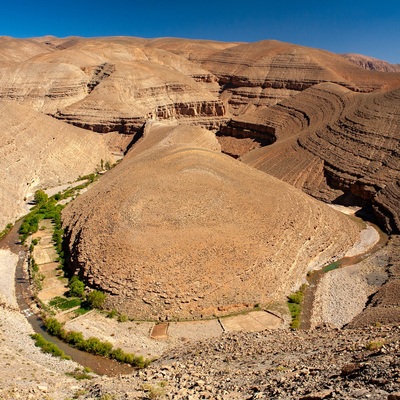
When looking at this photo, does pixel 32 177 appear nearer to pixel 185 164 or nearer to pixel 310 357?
pixel 185 164

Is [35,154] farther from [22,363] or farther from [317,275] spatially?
[22,363]

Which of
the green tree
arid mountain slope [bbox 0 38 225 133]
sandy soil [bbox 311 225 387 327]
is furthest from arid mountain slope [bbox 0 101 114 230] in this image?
sandy soil [bbox 311 225 387 327]

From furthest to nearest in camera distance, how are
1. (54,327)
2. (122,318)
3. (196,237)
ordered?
(196,237), (122,318), (54,327)

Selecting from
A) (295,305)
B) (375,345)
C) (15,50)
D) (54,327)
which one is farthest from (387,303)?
(15,50)

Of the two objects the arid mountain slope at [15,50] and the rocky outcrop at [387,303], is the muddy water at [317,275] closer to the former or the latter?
the rocky outcrop at [387,303]

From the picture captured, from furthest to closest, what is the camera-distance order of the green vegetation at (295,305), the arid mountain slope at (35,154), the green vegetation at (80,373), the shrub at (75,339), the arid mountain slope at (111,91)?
the arid mountain slope at (111,91) < the arid mountain slope at (35,154) < the green vegetation at (295,305) < the shrub at (75,339) < the green vegetation at (80,373)

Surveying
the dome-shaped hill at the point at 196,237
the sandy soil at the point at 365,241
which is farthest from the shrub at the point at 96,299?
the sandy soil at the point at 365,241
